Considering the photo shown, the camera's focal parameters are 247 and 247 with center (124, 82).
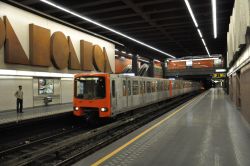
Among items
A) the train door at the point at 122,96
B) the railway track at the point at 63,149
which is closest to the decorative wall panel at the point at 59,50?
the train door at the point at 122,96

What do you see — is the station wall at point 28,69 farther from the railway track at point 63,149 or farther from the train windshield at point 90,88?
the railway track at point 63,149

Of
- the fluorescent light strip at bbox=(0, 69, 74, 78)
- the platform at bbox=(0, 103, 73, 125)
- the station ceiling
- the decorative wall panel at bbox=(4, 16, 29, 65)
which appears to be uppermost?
the station ceiling

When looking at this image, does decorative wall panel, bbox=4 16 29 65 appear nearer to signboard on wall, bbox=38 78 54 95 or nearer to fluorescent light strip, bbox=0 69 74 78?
fluorescent light strip, bbox=0 69 74 78

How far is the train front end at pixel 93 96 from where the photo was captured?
10297 millimetres

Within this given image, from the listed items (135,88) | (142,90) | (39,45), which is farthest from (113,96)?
(39,45)

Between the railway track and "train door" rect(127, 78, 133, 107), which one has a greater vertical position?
"train door" rect(127, 78, 133, 107)

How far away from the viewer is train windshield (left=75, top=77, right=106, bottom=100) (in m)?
10.5

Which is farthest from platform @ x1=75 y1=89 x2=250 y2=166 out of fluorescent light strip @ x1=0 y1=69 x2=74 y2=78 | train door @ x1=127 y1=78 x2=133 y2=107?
fluorescent light strip @ x1=0 y1=69 x2=74 y2=78

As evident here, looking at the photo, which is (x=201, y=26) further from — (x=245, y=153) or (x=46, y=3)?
(x=245, y=153)

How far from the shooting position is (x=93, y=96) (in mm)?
10555

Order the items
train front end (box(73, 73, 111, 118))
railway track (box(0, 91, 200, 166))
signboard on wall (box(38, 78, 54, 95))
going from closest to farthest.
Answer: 1. railway track (box(0, 91, 200, 166))
2. train front end (box(73, 73, 111, 118))
3. signboard on wall (box(38, 78, 54, 95))

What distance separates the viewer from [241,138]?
726 centimetres

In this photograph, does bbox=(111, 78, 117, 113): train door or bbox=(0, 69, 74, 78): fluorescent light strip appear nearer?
bbox=(111, 78, 117, 113): train door

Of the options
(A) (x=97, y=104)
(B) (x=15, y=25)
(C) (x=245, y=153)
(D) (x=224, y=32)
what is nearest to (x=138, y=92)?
(A) (x=97, y=104)
